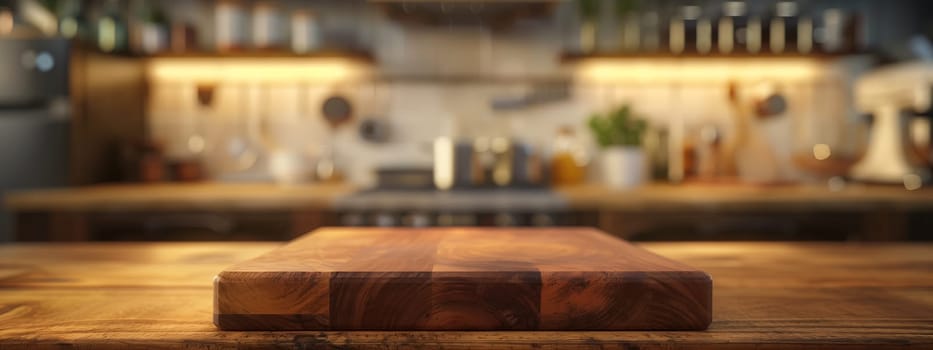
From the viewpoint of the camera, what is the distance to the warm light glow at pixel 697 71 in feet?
8.79

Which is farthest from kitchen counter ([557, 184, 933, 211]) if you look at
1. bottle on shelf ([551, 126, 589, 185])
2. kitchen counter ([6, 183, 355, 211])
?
kitchen counter ([6, 183, 355, 211])

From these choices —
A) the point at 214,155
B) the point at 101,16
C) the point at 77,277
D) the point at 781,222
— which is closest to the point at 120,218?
the point at 214,155

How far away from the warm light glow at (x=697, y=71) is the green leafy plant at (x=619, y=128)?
0.33 m

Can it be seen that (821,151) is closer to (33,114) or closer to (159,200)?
(159,200)

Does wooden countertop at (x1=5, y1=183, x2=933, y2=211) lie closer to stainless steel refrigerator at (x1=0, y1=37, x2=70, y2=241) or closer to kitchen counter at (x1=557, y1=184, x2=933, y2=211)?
kitchen counter at (x1=557, y1=184, x2=933, y2=211)

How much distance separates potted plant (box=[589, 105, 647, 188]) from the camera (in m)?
2.36

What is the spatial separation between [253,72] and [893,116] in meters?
2.43

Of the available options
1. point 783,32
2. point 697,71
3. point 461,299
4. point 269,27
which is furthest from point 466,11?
point 461,299

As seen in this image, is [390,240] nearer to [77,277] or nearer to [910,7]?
[77,277]

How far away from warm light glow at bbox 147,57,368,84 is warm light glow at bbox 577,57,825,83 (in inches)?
38.9

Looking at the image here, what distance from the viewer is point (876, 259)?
92 cm

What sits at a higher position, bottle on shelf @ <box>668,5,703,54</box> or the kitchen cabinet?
bottle on shelf @ <box>668,5,703,54</box>

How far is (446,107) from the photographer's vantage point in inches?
107

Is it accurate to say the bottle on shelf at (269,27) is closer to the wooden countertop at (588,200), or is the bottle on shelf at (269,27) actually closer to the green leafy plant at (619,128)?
the wooden countertop at (588,200)
